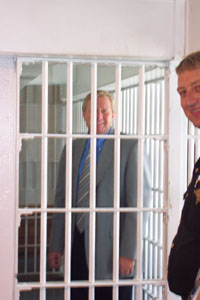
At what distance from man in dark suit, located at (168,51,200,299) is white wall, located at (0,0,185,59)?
63 cm

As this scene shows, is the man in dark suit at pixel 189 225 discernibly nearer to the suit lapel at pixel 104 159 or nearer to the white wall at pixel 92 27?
the white wall at pixel 92 27

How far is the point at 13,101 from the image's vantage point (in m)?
2.52

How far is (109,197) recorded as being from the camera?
8.91 feet

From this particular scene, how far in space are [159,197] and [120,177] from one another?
0.47 metres

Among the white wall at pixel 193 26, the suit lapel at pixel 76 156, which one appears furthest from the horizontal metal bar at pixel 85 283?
the white wall at pixel 193 26

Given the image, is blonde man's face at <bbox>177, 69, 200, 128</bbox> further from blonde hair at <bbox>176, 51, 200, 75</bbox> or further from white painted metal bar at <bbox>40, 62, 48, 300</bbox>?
white painted metal bar at <bbox>40, 62, 48, 300</bbox>

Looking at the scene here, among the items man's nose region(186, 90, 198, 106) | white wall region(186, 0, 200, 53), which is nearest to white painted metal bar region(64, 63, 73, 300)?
white wall region(186, 0, 200, 53)

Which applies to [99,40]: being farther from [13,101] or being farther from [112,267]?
[112,267]

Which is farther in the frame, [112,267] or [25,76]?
[25,76]

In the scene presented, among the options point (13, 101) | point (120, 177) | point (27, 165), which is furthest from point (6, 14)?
point (27, 165)

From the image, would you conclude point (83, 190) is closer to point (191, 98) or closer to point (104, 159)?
point (104, 159)

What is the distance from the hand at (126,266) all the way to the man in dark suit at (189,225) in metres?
0.84

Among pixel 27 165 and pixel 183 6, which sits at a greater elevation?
pixel 183 6

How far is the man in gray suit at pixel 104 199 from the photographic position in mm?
2697
